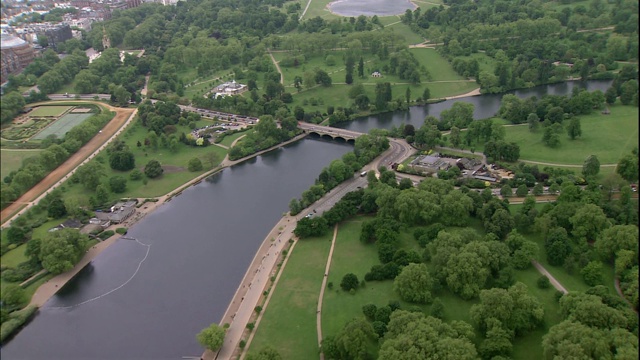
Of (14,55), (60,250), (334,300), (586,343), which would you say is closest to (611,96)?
(586,343)

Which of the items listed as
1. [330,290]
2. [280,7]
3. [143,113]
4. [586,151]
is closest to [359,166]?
[330,290]

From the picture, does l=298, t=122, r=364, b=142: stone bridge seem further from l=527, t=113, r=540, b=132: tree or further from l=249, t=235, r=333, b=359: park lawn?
l=249, t=235, r=333, b=359: park lawn

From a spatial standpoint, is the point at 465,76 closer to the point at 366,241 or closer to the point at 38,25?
the point at 366,241

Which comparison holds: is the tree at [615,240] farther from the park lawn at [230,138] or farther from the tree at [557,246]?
the park lawn at [230,138]

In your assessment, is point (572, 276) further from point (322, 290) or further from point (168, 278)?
point (168, 278)

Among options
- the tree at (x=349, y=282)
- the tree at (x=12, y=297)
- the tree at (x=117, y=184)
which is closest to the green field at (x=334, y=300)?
the tree at (x=349, y=282)
